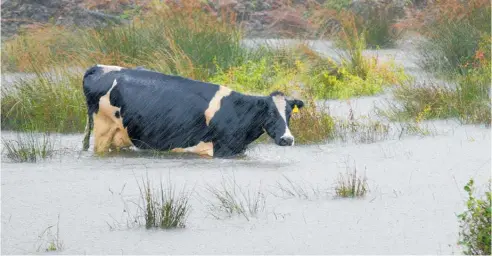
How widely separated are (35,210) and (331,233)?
7.11 ft

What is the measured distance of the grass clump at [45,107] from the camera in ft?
34.2

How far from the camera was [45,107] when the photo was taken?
10.5 metres

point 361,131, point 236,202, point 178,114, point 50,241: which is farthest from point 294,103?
point 50,241

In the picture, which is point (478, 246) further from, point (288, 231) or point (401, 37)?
point (401, 37)

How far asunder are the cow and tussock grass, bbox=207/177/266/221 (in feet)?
4.75

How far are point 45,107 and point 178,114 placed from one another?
2.32m

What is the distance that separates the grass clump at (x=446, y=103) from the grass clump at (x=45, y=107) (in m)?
3.52

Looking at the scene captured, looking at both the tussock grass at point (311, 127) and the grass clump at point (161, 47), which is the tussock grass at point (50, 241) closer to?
the tussock grass at point (311, 127)

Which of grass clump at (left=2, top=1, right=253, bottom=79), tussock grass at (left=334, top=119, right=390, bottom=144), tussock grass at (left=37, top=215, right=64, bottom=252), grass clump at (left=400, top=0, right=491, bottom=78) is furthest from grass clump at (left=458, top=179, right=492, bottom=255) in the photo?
grass clump at (left=400, top=0, right=491, bottom=78)

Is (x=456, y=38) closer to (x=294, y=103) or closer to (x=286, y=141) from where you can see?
(x=294, y=103)

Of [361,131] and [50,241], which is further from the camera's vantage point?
[361,131]

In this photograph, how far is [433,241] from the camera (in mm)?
5953

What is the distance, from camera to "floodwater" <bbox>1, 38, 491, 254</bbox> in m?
5.96

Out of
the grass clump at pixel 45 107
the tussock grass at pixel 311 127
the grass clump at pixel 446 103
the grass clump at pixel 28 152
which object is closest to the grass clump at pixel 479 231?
the tussock grass at pixel 311 127
